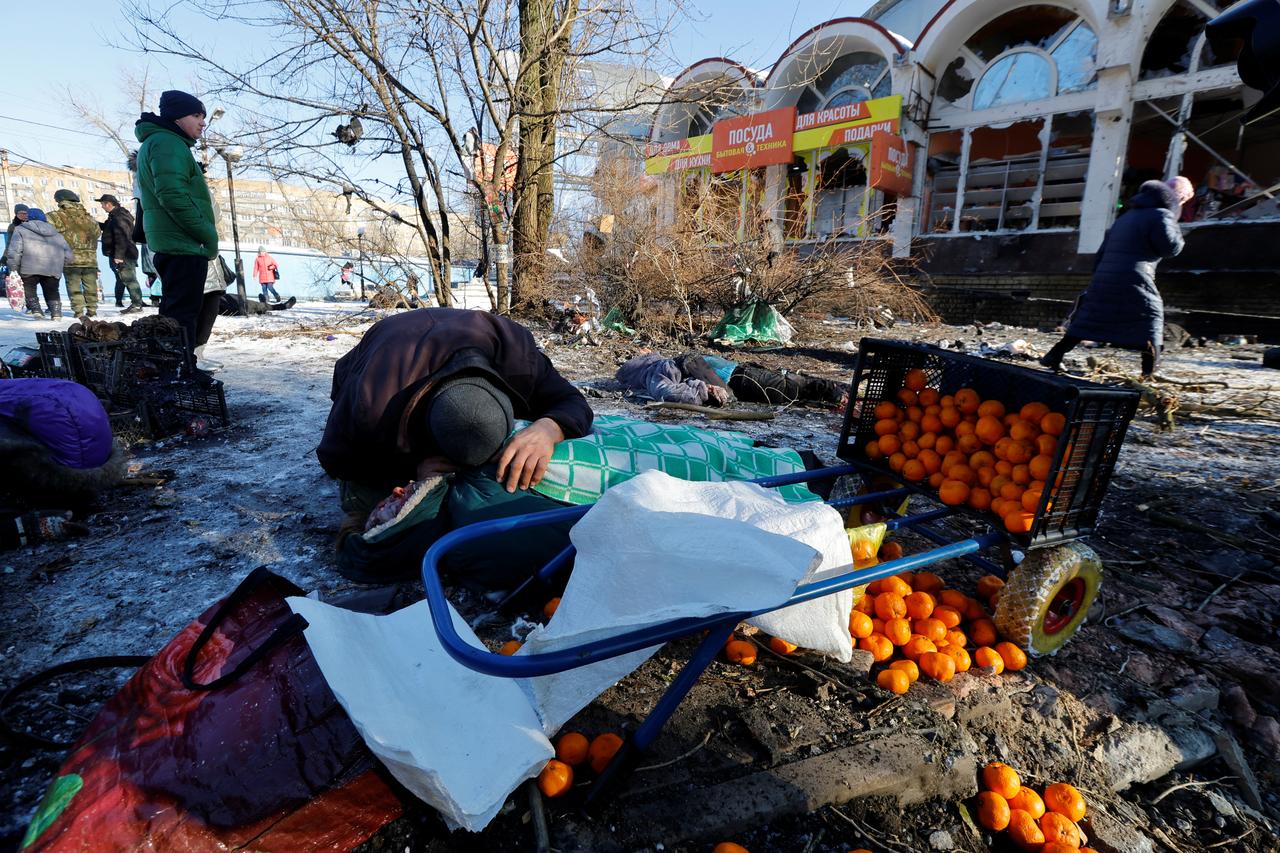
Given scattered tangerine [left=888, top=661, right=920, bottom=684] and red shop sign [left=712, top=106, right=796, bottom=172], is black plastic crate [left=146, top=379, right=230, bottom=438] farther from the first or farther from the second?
red shop sign [left=712, top=106, right=796, bottom=172]

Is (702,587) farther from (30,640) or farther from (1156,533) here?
(1156,533)

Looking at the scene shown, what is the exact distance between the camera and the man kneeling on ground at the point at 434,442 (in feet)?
7.41

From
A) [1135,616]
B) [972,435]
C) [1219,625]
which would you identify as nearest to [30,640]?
[972,435]

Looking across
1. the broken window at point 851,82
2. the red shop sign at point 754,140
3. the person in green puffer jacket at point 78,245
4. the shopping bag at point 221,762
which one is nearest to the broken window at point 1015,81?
the broken window at point 851,82

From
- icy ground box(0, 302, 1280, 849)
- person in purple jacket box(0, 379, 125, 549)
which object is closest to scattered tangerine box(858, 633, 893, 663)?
icy ground box(0, 302, 1280, 849)

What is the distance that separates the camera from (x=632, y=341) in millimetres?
8852

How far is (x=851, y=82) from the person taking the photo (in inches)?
687

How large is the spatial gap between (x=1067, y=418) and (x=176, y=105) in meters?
5.95

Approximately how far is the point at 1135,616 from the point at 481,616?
2.55 metres

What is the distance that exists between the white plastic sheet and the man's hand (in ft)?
2.27

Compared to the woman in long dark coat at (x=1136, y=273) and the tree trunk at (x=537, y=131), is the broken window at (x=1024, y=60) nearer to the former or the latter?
the woman in long dark coat at (x=1136, y=273)

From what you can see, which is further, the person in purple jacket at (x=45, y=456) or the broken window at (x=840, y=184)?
the broken window at (x=840, y=184)

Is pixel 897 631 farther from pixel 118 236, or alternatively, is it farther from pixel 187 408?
pixel 118 236

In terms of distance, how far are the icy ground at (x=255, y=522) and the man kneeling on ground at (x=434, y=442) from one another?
376mm
